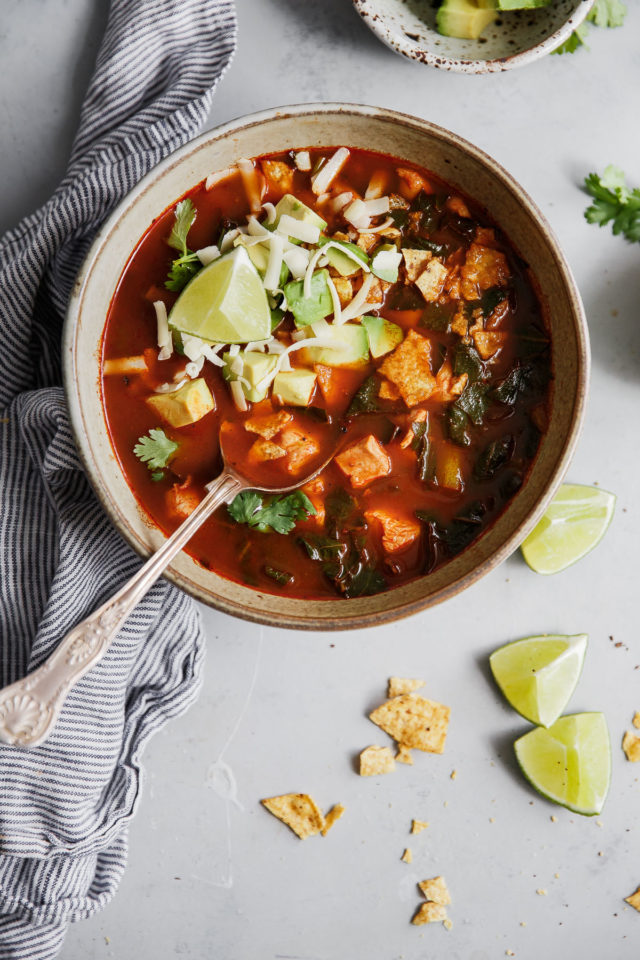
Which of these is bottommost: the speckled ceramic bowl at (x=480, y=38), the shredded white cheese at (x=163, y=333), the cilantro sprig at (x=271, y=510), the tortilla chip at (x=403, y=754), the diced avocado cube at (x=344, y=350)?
the tortilla chip at (x=403, y=754)

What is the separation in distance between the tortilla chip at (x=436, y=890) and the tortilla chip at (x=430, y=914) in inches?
0.8

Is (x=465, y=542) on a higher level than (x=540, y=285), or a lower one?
lower

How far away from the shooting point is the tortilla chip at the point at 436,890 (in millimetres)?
3516

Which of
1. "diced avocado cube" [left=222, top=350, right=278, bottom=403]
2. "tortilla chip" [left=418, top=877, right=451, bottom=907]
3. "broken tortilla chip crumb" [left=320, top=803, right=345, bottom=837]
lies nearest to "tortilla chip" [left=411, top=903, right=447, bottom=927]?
"tortilla chip" [left=418, top=877, right=451, bottom=907]

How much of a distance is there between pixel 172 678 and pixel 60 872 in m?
0.86

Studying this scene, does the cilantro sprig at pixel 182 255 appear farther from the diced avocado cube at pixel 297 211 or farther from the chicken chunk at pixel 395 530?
the chicken chunk at pixel 395 530

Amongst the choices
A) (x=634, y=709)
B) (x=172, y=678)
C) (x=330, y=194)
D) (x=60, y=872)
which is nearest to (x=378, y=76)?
(x=330, y=194)

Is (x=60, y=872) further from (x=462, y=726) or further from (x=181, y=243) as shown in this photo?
(x=181, y=243)

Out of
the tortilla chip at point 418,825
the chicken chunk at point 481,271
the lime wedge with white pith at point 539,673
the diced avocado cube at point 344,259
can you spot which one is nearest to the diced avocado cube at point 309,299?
the diced avocado cube at point 344,259

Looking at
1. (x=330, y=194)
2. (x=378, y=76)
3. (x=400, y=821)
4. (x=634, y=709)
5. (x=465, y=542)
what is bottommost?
(x=400, y=821)

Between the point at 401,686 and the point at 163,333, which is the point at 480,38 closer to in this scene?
the point at 163,333

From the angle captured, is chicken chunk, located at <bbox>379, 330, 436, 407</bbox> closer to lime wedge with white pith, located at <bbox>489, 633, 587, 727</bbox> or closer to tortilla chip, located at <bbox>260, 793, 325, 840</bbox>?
lime wedge with white pith, located at <bbox>489, 633, 587, 727</bbox>

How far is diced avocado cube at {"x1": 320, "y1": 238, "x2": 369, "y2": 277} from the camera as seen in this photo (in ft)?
9.80

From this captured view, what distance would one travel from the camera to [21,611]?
3.27 meters
